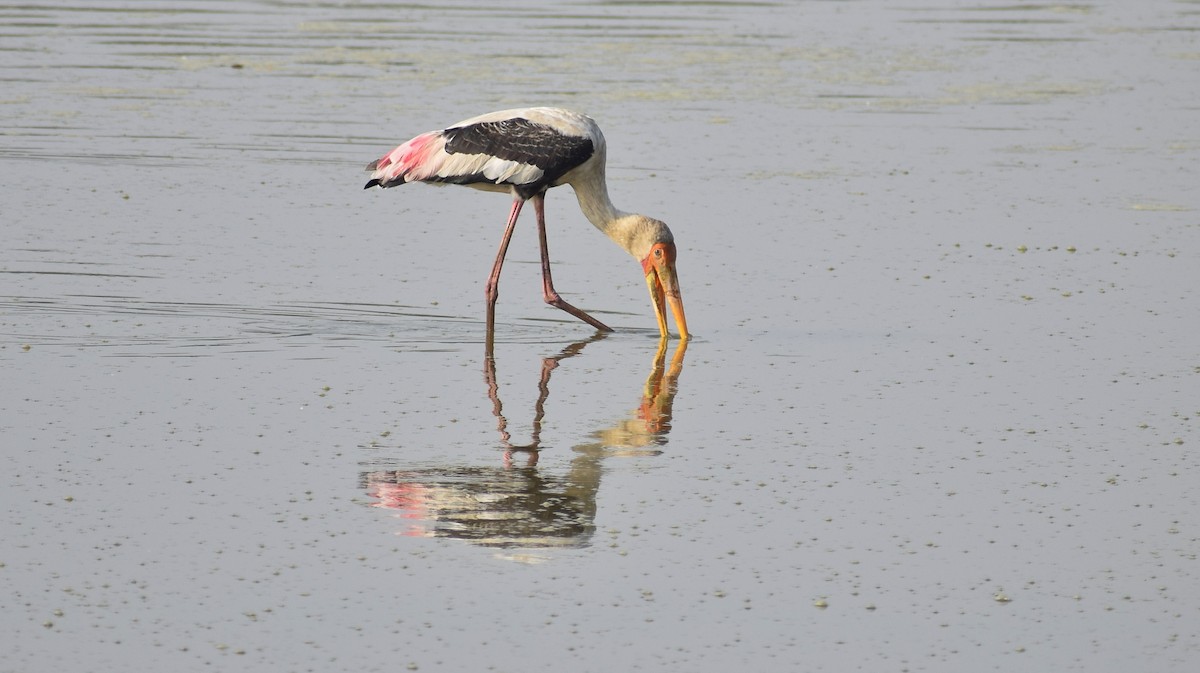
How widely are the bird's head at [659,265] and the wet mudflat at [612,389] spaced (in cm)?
17

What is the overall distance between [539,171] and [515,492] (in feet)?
10.0

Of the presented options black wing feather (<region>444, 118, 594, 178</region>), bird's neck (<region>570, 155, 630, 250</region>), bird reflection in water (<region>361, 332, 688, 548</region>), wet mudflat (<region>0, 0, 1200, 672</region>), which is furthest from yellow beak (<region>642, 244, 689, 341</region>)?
bird reflection in water (<region>361, 332, 688, 548</region>)

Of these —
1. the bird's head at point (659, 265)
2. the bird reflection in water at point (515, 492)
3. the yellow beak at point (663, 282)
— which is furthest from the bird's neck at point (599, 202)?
the bird reflection in water at point (515, 492)

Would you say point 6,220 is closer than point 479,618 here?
No

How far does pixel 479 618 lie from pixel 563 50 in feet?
44.9

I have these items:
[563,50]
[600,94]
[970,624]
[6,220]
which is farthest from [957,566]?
[563,50]

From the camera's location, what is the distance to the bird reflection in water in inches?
227

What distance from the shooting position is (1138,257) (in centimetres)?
1045

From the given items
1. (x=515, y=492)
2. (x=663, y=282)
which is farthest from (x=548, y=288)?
(x=515, y=492)

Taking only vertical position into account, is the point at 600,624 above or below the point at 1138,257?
above

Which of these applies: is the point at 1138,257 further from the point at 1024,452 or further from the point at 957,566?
the point at 957,566

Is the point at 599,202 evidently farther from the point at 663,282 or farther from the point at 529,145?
the point at 663,282

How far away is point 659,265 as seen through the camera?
895 cm

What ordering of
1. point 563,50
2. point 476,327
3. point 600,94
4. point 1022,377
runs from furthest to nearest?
point 563,50 → point 600,94 → point 476,327 → point 1022,377
